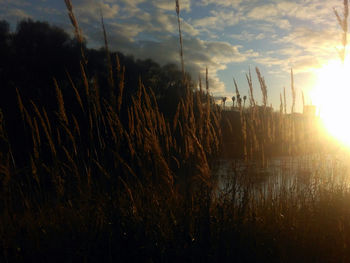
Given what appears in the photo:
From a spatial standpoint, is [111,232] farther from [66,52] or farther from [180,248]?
[66,52]

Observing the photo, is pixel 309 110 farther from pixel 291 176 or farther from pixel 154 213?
pixel 154 213

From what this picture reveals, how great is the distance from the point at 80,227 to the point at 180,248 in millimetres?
807

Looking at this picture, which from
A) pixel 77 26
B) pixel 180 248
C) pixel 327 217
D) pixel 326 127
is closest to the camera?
pixel 180 248

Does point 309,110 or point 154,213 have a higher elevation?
point 309,110

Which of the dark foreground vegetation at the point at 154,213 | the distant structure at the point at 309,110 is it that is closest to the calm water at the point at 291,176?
the dark foreground vegetation at the point at 154,213

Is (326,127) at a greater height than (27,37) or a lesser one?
lesser

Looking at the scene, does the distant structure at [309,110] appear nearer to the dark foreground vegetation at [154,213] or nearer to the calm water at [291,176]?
the calm water at [291,176]

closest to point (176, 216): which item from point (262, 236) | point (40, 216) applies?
point (262, 236)

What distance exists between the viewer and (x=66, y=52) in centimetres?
1366

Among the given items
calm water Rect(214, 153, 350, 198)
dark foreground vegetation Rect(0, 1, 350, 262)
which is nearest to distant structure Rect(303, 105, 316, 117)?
calm water Rect(214, 153, 350, 198)

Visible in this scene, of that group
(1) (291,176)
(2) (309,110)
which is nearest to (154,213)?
(1) (291,176)

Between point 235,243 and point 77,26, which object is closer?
point 235,243

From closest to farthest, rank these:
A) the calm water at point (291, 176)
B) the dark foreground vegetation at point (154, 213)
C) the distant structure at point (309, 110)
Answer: the dark foreground vegetation at point (154, 213) → the calm water at point (291, 176) → the distant structure at point (309, 110)

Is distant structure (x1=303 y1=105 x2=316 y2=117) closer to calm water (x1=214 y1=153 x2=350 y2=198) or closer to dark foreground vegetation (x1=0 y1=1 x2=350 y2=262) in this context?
calm water (x1=214 y1=153 x2=350 y2=198)
